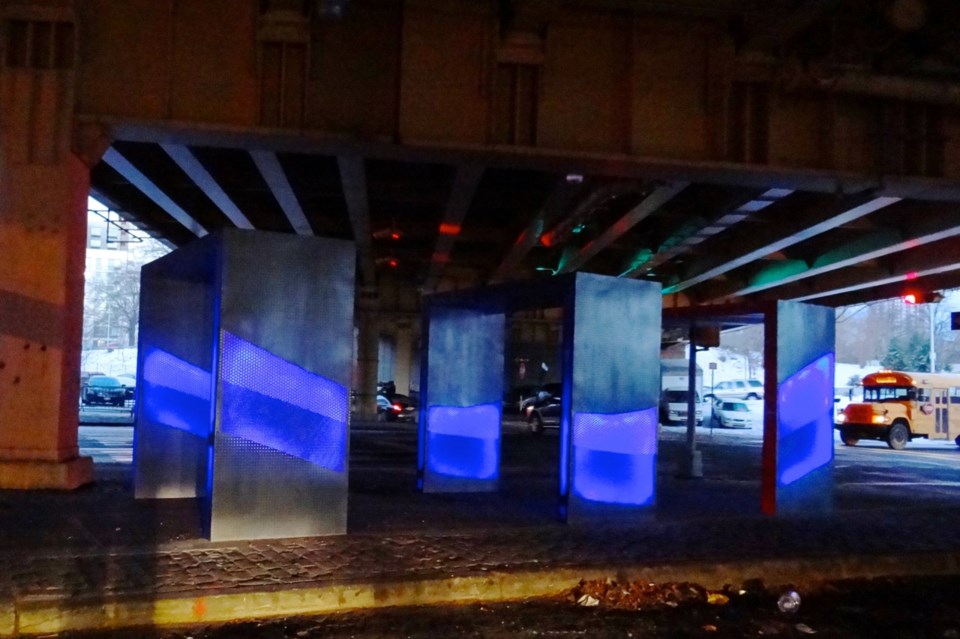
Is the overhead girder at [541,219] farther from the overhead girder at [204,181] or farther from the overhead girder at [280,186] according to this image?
the overhead girder at [204,181]

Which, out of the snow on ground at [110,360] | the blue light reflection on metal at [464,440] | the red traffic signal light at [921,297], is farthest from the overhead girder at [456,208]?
the snow on ground at [110,360]

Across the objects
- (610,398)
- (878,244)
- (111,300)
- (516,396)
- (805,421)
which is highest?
(111,300)

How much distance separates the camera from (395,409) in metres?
35.7

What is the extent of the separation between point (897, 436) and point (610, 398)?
23.7 meters

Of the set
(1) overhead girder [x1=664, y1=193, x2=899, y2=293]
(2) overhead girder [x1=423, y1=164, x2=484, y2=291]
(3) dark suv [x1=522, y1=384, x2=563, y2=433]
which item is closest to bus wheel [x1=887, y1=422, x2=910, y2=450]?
(1) overhead girder [x1=664, y1=193, x2=899, y2=293]

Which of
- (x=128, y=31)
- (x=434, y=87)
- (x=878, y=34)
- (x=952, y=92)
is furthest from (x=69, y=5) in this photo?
(x=952, y=92)

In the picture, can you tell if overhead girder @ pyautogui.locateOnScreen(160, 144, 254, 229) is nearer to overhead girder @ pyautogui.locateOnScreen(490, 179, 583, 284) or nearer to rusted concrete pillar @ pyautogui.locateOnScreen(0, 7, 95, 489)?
rusted concrete pillar @ pyautogui.locateOnScreen(0, 7, 95, 489)

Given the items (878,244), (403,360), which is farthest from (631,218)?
(403,360)

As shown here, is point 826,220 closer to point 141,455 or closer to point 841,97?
point 841,97

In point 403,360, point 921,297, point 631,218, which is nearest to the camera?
point 631,218

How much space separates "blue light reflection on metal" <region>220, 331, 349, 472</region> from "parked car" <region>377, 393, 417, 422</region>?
2683cm

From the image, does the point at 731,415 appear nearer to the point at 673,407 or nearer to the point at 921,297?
the point at 673,407

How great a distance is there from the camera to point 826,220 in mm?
17297

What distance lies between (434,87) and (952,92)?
301 inches
